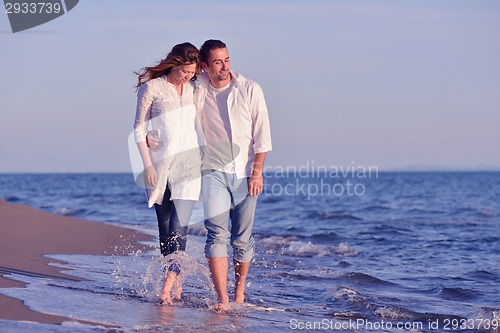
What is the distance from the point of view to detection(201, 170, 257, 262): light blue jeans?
5.11 m

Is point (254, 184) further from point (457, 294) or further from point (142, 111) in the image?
point (457, 294)

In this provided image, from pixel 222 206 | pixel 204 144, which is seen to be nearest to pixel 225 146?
pixel 204 144

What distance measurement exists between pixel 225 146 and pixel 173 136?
37 centimetres

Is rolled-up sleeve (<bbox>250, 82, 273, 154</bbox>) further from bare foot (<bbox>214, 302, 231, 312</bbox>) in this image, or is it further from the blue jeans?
bare foot (<bbox>214, 302, 231, 312</bbox>)

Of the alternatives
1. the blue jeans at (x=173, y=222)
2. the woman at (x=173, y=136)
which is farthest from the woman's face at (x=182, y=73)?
the blue jeans at (x=173, y=222)

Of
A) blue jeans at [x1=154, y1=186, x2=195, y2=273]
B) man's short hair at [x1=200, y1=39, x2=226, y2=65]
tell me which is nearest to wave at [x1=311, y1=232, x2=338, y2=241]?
blue jeans at [x1=154, y1=186, x2=195, y2=273]

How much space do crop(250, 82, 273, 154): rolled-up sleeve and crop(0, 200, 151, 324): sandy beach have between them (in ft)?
5.64

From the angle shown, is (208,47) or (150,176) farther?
(150,176)

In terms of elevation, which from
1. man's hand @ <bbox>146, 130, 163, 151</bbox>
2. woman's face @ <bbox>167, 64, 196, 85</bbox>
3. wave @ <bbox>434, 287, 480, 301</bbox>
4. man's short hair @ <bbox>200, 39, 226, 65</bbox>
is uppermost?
man's short hair @ <bbox>200, 39, 226, 65</bbox>

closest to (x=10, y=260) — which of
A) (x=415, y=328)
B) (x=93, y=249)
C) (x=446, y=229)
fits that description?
(x=93, y=249)

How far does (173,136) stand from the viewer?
5.20 meters

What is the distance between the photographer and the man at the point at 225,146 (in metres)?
5.09

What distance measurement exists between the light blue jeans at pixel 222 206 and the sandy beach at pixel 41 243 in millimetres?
1214

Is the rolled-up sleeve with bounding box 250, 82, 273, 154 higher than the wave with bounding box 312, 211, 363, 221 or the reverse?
higher
